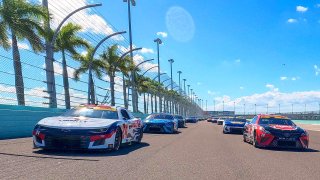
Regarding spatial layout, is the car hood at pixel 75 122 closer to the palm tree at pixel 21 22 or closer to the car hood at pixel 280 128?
the car hood at pixel 280 128

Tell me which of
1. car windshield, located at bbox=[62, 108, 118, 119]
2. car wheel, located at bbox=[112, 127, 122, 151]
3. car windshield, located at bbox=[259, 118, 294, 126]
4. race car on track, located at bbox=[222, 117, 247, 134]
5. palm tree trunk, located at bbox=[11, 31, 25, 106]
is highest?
palm tree trunk, located at bbox=[11, 31, 25, 106]

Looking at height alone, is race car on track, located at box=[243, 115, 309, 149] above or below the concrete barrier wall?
below

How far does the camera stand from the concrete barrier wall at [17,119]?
14062 millimetres

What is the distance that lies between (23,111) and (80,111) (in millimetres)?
5370

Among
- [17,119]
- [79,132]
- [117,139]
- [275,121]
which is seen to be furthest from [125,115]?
[275,121]

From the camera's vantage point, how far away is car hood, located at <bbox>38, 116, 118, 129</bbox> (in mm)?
9453

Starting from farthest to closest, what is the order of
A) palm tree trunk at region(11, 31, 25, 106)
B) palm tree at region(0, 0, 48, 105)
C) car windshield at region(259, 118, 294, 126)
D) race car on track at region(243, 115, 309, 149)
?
palm tree at region(0, 0, 48, 105) < palm tree trunk at region(11, 31, 25, 106) < car windshield at region(259, 118, 294, 126) < race car on track at region(243, 115, 309, 149)

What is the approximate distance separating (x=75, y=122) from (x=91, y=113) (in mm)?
1428

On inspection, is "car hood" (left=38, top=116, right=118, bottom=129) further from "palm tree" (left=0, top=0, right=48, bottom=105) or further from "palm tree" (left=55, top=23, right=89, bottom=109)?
"palm tree" (left=55, top=23, right=89, bottom=109)

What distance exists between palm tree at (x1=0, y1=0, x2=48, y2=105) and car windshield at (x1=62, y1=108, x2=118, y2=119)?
970 cm

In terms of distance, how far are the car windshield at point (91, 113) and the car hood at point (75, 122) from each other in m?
0.58

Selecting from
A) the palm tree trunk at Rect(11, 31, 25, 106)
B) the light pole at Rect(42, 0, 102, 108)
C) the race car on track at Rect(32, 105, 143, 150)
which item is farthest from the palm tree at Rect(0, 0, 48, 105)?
the race car on track at Rect(32, 105, 143, 150)

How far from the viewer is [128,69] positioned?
42156 millimetres

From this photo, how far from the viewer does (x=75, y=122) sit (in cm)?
979
